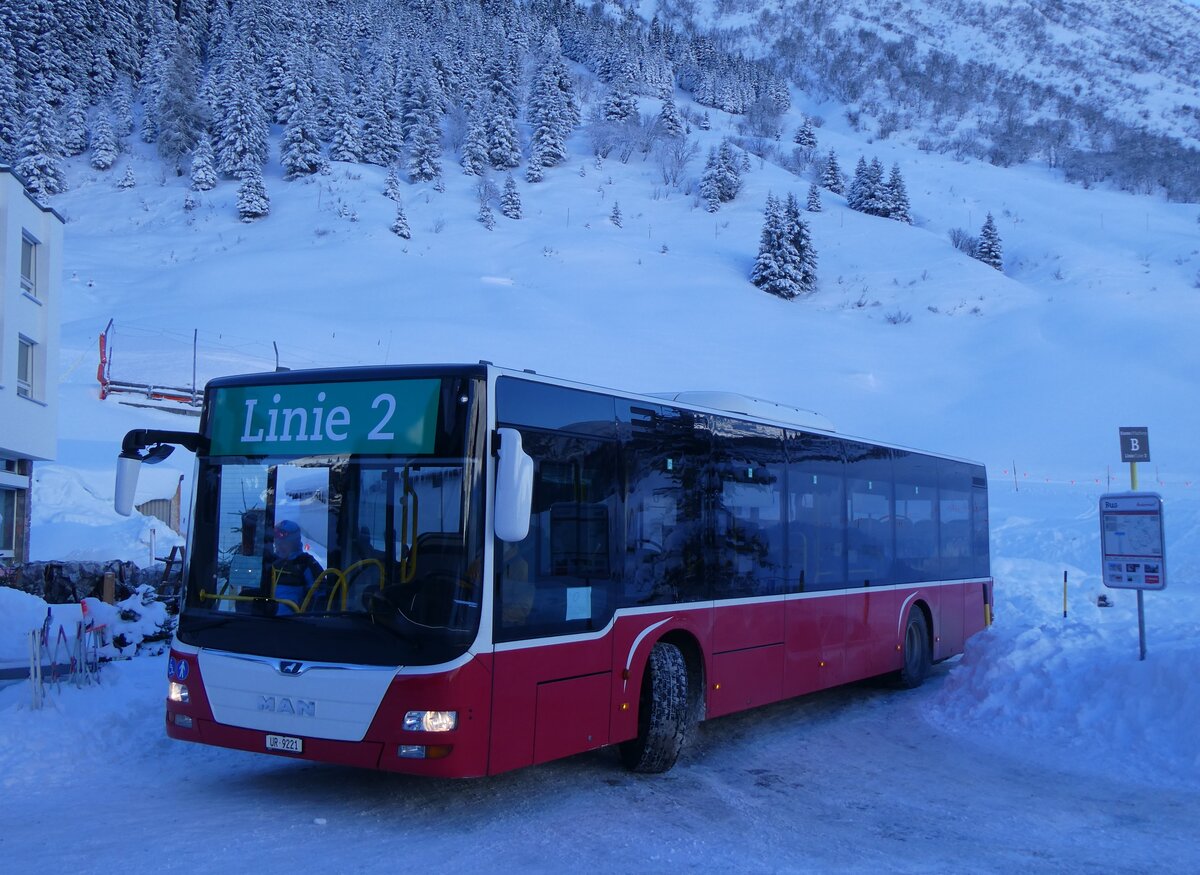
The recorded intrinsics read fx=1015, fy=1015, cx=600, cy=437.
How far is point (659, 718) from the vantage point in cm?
779

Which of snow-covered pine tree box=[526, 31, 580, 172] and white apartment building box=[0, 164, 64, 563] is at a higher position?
snow-covered pine tree box=[526, 31, 580, 172]

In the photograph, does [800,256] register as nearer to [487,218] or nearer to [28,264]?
[487,218]

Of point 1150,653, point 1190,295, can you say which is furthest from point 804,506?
point 1190,295

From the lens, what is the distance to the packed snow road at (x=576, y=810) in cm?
582

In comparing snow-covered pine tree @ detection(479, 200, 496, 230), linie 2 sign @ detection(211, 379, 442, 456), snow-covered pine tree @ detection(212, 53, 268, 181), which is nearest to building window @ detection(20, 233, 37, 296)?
linie 2 sign @ detection(211, 379, 442, 456)

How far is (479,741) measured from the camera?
6230 mm

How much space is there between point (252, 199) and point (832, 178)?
44590mm

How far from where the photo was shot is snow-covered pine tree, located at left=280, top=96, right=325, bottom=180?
7344 cm

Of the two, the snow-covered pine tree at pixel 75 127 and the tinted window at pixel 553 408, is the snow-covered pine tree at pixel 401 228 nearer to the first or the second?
the snow-covered pine tree at pixel 75 127

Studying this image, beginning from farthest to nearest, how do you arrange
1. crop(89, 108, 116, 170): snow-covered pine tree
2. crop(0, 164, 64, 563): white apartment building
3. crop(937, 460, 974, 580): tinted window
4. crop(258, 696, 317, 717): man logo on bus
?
crop(89, 108, 116, 170): snow-covered pine tree < crop(0, 164, 64, 563): white apartment building < crop(937, 460, 974, 580): tinted window < crop(258, 696, 317, 717): man logo on bus

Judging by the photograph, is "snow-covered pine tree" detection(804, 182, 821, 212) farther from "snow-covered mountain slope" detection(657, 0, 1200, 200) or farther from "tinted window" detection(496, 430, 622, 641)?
"tinted window" detection(496, 430, 622, 641)

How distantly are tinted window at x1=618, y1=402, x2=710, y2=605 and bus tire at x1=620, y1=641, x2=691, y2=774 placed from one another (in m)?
0.52

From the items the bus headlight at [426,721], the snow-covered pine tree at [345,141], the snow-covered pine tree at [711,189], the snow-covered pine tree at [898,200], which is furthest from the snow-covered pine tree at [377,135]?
the bus headlight at [426,721]

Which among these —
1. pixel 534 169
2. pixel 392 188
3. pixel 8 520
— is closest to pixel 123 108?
pixel 392 188
